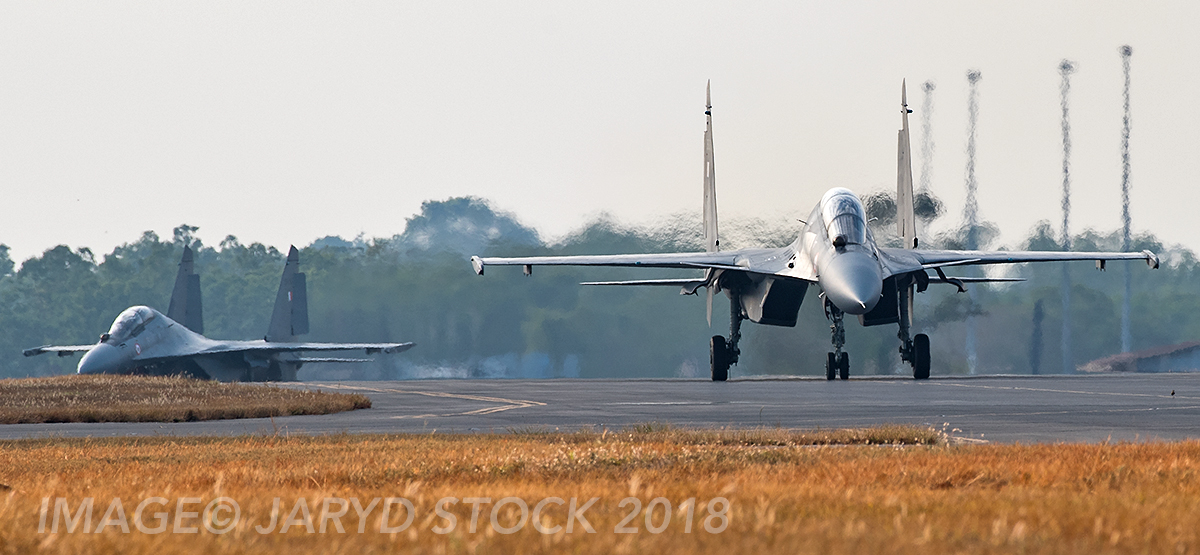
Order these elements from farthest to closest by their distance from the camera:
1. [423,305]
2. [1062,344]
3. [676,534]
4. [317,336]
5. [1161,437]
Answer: [317,336], [423,305], [1062,344], [1161,437], [676,534]

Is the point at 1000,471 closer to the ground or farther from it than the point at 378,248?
closer to the ground

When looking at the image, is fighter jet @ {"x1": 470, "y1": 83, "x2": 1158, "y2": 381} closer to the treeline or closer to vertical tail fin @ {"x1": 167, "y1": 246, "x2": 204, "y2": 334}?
the treeline

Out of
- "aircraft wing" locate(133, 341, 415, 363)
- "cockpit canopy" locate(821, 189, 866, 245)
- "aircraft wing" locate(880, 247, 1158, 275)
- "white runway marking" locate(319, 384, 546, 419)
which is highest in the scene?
"cockpit canopy" locate(821, 189, 866, 245)

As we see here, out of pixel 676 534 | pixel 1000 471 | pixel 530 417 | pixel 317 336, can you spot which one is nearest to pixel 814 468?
pixel 1000 471

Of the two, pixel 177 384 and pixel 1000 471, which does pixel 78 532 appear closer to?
pixel 1000 471

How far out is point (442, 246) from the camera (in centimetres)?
6556

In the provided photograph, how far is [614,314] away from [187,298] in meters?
20.6

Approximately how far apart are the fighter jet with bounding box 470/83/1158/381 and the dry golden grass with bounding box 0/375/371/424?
27.4ft

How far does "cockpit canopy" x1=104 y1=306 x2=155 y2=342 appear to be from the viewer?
51656 mm

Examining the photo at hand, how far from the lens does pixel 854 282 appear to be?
30094 millimetres

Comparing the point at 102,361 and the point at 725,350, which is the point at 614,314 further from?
the point at 725,350

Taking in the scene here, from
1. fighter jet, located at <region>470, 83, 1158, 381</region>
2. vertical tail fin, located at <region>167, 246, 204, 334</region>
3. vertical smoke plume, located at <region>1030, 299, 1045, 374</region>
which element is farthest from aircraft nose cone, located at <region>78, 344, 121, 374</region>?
vertical smoke plume, located at <region>1030, 299, 1045, 374</region>

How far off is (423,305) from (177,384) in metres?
40.9

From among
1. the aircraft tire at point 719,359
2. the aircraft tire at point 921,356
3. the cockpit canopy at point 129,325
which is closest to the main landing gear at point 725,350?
the aircraft tire at point 719,359
